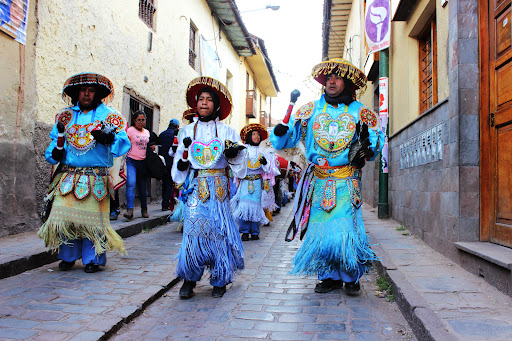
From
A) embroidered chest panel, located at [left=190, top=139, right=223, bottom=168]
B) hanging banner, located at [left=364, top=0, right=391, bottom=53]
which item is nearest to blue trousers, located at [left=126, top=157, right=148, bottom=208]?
embroidered chest panel, located at [left=190, top=139, right=223, bottom=168]

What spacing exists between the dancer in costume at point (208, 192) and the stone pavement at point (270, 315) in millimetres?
271

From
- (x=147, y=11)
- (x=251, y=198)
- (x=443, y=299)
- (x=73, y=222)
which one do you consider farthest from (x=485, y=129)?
(x=147, y=11)

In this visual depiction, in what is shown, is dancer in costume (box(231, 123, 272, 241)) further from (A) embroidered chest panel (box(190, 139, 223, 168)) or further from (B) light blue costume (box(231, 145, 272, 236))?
(A) embroidered chest panel (box(190, 139, 223, 168))

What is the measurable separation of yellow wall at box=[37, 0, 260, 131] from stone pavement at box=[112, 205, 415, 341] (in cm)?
431

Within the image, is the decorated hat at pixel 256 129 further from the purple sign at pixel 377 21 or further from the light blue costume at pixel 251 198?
the purple sign at pixel 377 21

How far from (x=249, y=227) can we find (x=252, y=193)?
0.61 metres

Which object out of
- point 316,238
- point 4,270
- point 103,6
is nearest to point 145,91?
point 103,6

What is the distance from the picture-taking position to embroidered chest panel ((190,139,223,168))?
12.6 feet

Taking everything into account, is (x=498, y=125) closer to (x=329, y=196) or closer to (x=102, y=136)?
(x=329, y=196)

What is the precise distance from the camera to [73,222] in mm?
4207

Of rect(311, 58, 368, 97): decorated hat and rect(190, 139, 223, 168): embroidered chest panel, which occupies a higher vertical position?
rect(311, 58, 368, 97): decorated hat

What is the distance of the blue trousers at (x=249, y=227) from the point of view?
7.06m

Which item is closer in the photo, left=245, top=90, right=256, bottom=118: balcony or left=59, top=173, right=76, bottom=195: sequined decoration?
left=59, top=173, right=76, bottom=195: sequined decoration

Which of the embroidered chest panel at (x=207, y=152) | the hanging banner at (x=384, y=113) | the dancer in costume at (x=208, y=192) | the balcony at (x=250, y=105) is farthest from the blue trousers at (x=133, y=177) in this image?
the balcony at (x=250, y=105)
